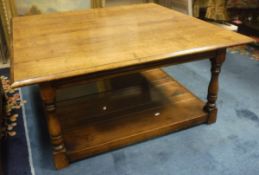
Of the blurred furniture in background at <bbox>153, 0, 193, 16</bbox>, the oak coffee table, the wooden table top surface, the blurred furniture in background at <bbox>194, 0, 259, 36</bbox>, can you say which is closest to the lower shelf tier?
the oak coffee table

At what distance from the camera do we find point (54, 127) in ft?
4.01

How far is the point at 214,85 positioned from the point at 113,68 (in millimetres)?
678

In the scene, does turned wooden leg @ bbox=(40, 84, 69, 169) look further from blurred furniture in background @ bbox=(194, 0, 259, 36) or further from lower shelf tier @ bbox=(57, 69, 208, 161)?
blurred furniture in background @ bbox=(194, 0, 259, 36)

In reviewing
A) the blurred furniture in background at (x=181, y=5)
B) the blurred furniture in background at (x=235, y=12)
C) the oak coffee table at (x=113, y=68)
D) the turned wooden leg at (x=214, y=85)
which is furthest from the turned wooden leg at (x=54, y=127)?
the blurred furniture in background at (x=235, y=12)

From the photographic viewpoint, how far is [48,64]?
3.68ft

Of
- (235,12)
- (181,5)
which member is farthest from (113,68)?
(235,12)

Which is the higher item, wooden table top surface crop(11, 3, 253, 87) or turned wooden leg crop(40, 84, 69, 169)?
wooden table top surface crop(11, 3, 253, 87)

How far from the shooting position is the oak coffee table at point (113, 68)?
1.15m

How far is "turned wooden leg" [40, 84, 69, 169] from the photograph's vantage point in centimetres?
111

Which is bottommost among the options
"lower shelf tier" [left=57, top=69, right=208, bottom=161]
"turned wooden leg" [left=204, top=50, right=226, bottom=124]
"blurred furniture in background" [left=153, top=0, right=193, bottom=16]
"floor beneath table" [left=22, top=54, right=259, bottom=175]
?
"floor beneath table" [left=22, top=54, right=259, bottom=175]

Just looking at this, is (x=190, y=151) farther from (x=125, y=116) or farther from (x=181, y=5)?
(x=181, y=5)

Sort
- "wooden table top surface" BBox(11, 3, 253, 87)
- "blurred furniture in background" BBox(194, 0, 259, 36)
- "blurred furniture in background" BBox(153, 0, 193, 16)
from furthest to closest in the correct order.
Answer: "blurred furniture in background" BBox(194, 0, 259, 36) → "blurred furniture in background" BBox(153, 0, 193, 16) → "wooden table top surface" BBox(11, 3, 253, 87)

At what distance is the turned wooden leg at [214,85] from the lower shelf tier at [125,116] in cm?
4

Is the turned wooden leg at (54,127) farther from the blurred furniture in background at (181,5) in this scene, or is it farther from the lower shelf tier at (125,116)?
the blurred furniture in background at (181,5)
